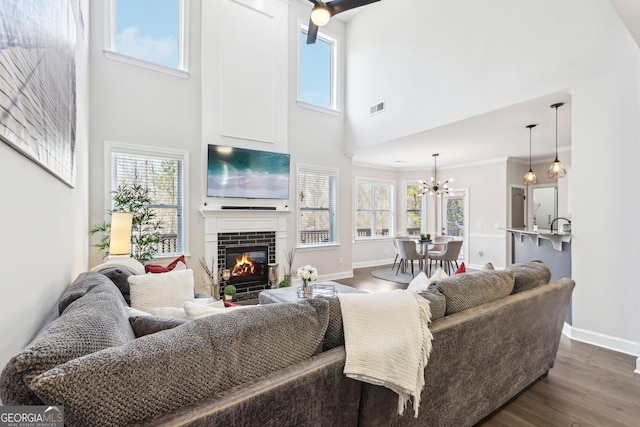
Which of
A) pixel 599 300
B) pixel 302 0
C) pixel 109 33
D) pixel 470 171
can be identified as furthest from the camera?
pixel 470 171

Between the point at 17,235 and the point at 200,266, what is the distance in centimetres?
373

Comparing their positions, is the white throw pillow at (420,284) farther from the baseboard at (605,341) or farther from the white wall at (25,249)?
the baseboard at (605,341)

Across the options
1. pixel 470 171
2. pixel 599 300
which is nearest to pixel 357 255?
pixel 470 171

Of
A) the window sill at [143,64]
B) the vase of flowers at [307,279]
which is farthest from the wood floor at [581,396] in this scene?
the window sill at [143,64]

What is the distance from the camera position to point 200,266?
4566 mm

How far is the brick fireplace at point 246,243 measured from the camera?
4684 mm

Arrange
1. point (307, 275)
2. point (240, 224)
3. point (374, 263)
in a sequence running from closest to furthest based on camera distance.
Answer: point (307, 275)
point (240, 224)
point (374, 263)

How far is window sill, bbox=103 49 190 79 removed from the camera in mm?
3948

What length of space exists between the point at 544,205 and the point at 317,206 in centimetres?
565

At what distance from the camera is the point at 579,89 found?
123 inches

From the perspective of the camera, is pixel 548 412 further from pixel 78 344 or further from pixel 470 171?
pixel 470 171

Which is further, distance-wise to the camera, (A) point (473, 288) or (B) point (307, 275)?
(B) point (307, 275)
